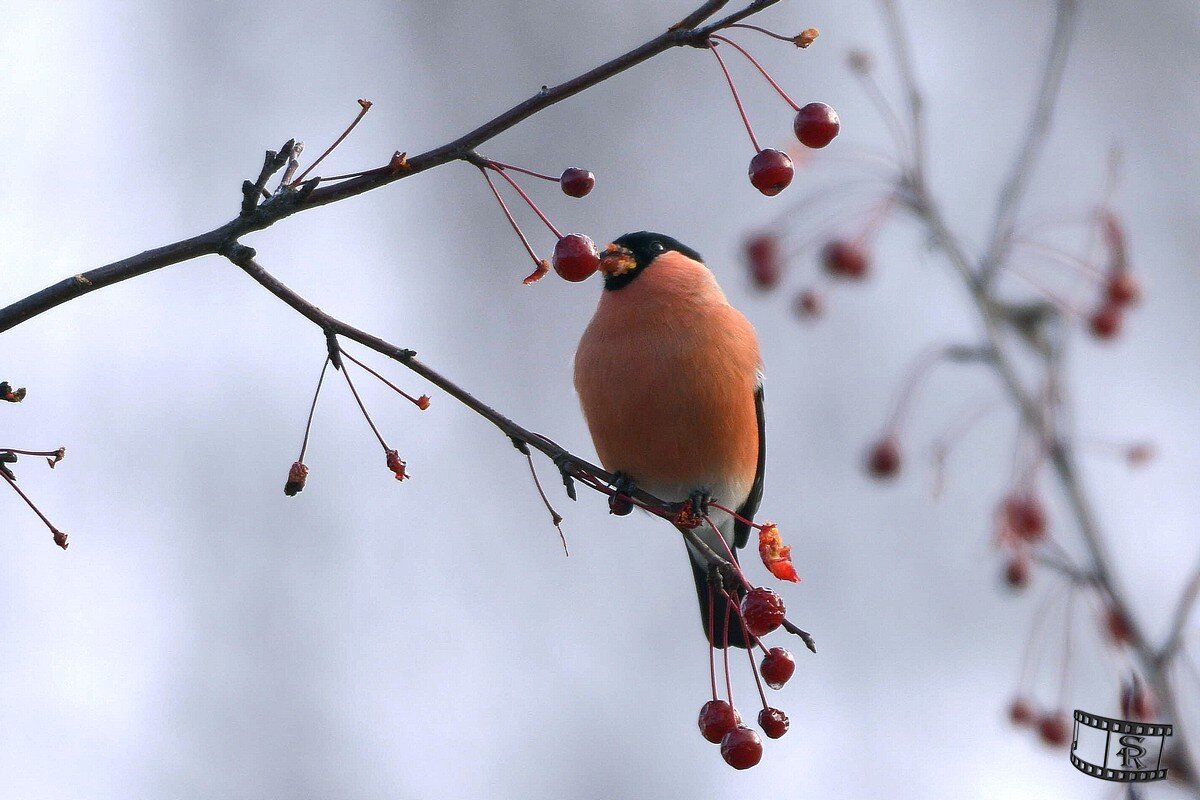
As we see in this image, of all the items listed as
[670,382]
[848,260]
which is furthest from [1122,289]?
[670,382]

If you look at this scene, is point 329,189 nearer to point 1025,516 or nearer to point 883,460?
point 1025,516

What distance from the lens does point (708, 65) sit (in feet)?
32.8

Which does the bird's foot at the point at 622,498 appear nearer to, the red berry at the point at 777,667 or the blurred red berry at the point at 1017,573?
the red berry at the point at 777,667

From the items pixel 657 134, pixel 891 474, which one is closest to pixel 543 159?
pixel 657 134

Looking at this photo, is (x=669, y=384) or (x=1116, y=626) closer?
(x=1116, y=626)

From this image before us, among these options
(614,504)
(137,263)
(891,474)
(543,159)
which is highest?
(543,159)

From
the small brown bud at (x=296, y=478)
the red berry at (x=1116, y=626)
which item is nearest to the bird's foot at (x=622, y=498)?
the small brown bud at (x=296, y=478)

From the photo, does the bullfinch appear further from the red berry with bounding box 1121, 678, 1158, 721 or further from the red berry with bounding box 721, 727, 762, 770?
the red berry with bounding box 1121, 678, 1158, 721

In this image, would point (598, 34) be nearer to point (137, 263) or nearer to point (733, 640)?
point (733, 640)

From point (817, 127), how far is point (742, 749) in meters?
1.20

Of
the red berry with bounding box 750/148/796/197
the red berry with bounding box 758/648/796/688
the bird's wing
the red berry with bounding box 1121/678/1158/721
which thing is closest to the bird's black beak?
the bird's wing

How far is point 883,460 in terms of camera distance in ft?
12.2

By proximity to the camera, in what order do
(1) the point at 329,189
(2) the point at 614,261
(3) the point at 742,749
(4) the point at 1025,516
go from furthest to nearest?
(2) the point at 614,261 → (4) the point at 1025,516 → (3) the point at 742,749 → (1) the point at 329,189

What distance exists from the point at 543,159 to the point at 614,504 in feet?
23.4
